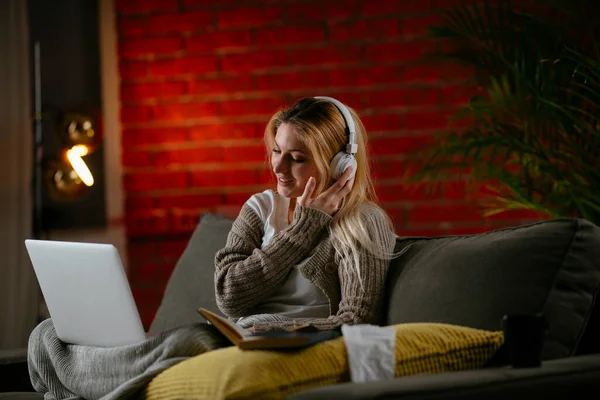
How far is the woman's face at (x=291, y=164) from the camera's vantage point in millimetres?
2350

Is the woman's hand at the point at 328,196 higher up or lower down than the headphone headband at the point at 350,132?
lower down

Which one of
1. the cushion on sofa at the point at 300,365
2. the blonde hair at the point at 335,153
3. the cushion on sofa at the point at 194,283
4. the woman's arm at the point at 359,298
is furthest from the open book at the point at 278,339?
the cushion on sofa at the point at 194,283

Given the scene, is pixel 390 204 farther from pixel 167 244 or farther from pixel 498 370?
pixel 498 370

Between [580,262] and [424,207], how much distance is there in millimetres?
1894

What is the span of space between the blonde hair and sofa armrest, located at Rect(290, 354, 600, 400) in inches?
27.9

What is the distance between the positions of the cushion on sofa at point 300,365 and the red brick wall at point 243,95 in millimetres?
2088

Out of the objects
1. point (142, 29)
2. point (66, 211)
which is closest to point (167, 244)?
point (66, 211)

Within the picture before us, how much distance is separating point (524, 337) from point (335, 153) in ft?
2.96

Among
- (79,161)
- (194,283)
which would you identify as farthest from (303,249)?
(79,161)

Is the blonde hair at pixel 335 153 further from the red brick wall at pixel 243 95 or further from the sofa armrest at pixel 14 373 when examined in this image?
the red brick wall at pixel 243 95

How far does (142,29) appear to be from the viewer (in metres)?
3.98

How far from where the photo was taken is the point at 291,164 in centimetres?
237

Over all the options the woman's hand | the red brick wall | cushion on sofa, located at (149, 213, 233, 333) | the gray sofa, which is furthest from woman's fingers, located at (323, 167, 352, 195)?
the red brick wall

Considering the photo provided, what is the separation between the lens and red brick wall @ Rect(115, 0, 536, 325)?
3.74m
